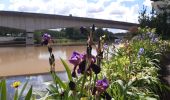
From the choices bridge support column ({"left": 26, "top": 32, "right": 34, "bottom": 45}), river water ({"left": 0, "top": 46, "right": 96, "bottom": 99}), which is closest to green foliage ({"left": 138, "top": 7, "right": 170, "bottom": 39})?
river water ({"left": 0, "top": 46, "right": 96, "bottom": 99})

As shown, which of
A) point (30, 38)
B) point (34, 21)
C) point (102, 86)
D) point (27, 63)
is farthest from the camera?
point (30, 38)

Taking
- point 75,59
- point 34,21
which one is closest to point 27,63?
point 75,59

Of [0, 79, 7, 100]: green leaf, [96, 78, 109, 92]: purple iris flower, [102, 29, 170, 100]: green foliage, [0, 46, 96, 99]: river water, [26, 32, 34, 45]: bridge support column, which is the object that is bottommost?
[26, 32, 34, 45]: bridge support column

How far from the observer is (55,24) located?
55312 millimetres

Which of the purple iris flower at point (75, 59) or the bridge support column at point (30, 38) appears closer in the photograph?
the purple iris flower at point (75, 59)

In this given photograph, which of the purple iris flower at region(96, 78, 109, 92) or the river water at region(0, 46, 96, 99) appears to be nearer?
Result: the purple iris flower at region(96, 78, 109, 92)

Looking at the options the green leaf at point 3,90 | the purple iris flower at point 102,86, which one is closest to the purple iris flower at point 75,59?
the purple iris flower at point 102,86

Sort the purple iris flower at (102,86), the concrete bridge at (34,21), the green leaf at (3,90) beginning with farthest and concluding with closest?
the concrete bridge at (34,21), the green leaf at (3,90), the purple iris flower at (102,86)

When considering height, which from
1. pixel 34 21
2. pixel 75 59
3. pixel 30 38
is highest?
pixel 75 59

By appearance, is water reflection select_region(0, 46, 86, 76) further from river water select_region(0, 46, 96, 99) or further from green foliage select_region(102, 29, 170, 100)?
green foliage select_region(102, 29, 170, 100)

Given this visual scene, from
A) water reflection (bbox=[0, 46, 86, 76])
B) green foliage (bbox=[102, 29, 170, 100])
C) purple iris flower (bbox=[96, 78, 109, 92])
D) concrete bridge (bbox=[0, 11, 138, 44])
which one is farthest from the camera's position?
concrete bridge (bbox=[0, 11, 138, 44])

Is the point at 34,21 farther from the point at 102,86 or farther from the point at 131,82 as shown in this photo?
the point at 102,86

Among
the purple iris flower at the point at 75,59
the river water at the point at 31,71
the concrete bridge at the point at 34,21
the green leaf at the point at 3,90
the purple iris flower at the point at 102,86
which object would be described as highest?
the purple iris flower at the point at 75,59

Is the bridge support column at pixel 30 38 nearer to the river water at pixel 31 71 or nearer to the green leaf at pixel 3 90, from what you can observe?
the river water at pixel 31 71
